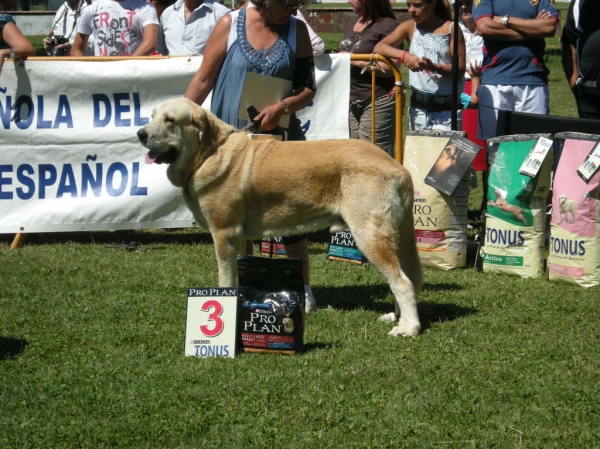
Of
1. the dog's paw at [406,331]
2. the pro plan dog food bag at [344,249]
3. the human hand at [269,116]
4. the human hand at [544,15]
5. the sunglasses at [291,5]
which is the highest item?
the sunglasses at [291,5]

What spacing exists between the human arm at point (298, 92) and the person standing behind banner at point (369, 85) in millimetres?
2166

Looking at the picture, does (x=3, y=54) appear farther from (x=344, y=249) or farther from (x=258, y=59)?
(x=344, y=249)

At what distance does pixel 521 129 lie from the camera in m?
7.29

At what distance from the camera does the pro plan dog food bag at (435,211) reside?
711 cm

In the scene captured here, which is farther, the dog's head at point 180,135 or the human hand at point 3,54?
the human hand at point 3,54

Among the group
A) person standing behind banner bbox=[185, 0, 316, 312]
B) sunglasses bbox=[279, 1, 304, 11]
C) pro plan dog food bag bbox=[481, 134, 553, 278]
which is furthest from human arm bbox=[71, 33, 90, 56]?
pro plan dog food bag bbox=[481, 134, 553, 278]

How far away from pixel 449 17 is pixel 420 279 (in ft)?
10.2

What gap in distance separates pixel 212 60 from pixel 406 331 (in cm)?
222

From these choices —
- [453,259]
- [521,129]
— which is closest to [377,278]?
[453,259]

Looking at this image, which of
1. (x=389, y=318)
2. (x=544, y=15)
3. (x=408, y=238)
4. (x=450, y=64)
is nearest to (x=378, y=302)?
(x=389, y=318)

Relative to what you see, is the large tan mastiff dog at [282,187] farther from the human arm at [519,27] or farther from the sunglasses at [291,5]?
the human arm at [519,27]

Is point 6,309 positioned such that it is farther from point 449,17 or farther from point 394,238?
point 449,17

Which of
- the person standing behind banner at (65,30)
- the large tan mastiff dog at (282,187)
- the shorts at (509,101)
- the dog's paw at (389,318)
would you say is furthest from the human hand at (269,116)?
the person standing behind banner at (65,30)

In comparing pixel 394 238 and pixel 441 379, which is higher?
pixel 394 238
